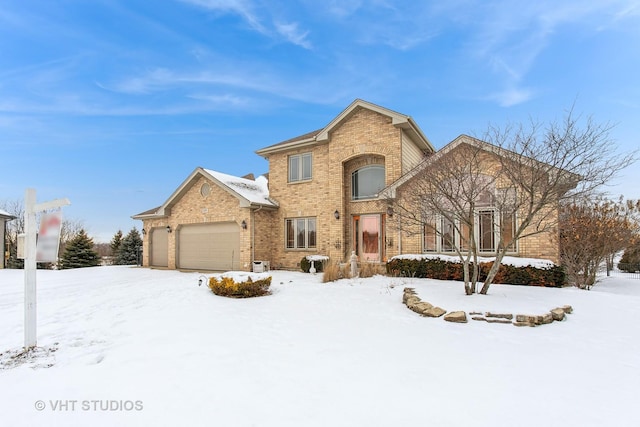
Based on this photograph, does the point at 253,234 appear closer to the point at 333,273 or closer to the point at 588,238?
the point at 333,273

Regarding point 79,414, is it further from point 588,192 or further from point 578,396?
point 588,192

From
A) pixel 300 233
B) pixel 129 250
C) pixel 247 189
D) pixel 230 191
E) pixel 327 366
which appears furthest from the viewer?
pixel 129 250

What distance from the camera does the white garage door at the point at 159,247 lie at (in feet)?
65.1

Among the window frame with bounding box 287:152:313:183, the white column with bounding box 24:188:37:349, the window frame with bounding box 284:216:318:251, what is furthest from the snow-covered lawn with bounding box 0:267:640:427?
the window frame with bounding box 287:152:313:183

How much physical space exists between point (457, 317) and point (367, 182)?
9.80 meters

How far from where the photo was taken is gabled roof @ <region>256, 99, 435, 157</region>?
13820 mm

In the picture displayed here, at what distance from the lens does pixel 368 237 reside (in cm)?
1512

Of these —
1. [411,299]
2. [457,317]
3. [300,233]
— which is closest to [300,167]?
[300,233]

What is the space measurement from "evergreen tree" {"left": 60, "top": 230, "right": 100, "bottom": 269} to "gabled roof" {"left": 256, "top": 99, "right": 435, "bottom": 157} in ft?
57.3

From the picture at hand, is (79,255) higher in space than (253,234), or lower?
lower

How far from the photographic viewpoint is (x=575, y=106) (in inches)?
307

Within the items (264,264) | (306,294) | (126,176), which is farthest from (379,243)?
(126,176)

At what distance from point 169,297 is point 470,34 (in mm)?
14398

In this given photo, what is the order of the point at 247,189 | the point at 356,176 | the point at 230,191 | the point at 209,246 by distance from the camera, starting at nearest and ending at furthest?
the point at 356,176
the point at 230,191
the point at 209,246
the point at 247,189
